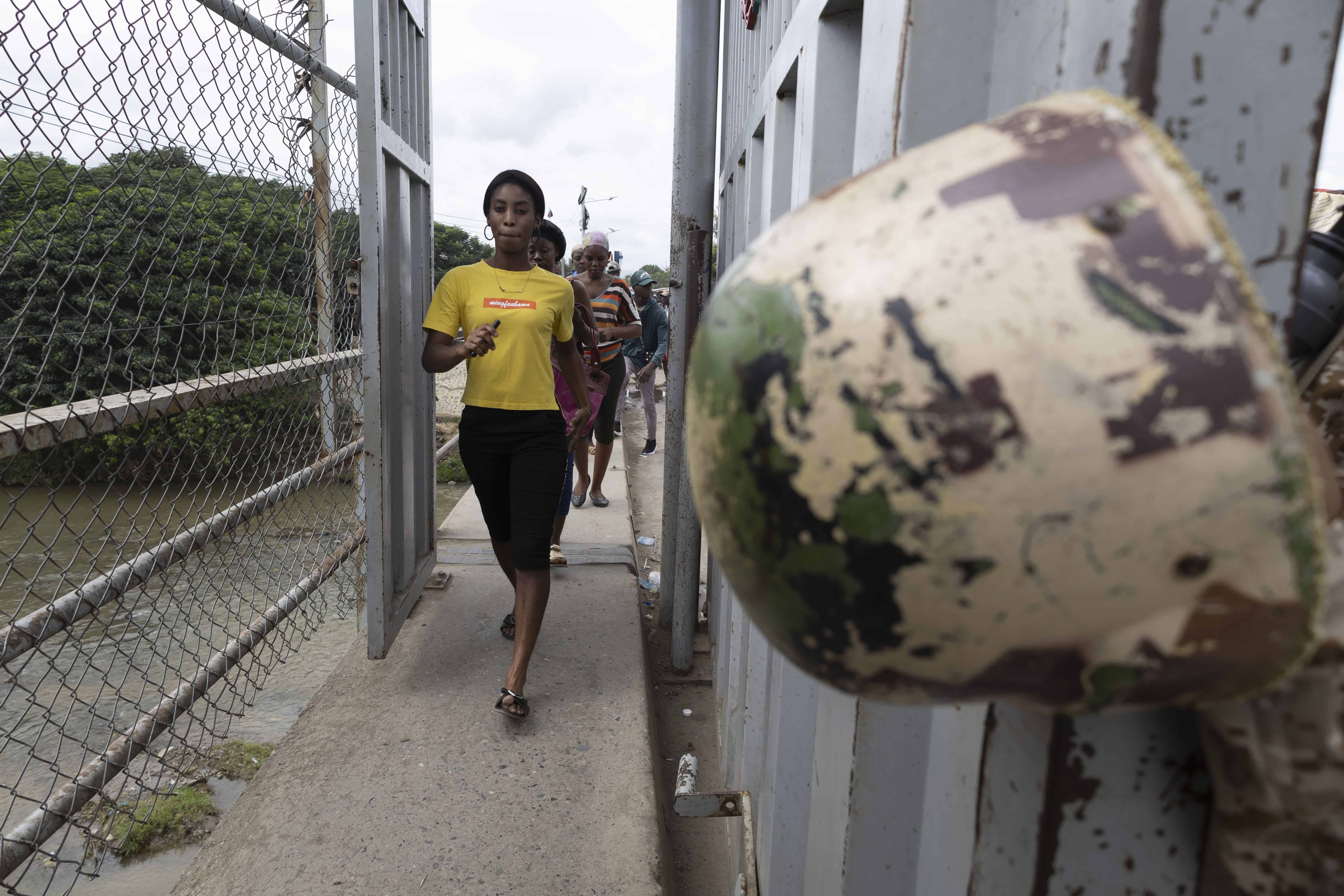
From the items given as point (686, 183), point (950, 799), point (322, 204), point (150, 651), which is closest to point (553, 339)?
point (686, 183)

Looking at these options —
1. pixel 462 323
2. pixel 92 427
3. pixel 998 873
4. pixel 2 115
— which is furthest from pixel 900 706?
pixel 462 323

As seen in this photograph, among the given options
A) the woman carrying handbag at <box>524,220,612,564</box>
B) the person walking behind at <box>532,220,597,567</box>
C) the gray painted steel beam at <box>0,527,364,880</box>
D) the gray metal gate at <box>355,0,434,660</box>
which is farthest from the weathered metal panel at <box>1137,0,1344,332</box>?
the woman carrying handbag at <box>524,220,612,564</box>

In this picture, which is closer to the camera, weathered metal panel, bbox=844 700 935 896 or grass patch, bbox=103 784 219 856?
weathered metal panel, bbox=844 700 935 896

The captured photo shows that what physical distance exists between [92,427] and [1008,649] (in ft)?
5.93

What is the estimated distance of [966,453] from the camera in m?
0.41

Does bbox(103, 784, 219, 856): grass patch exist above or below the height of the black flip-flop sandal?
below

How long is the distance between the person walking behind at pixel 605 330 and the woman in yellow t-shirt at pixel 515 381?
1787mm

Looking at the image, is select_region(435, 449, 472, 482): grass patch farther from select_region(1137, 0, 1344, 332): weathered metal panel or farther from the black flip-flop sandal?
select_region(1137, 0, 1344, 332): weathered metal panel

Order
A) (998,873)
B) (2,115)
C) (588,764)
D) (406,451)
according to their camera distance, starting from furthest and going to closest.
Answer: (406,451), (588,764), (2,115), (998,873)

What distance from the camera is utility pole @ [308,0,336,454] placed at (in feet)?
9.75

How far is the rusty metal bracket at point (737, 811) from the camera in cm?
194

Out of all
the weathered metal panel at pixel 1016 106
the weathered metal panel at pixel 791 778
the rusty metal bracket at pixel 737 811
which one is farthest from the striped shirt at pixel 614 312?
the weathered metal panel at pixel 1016 106

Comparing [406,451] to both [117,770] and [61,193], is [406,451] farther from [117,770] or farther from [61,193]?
[61,193]

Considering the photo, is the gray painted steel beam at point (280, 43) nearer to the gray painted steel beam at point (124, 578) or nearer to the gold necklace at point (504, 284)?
the gold necklace at point (504, 284)
